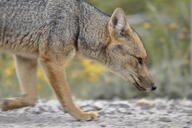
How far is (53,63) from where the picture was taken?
7.71m

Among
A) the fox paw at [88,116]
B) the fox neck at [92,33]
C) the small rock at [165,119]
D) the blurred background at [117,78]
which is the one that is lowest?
the small rock at [165,119]

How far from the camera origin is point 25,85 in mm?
8305

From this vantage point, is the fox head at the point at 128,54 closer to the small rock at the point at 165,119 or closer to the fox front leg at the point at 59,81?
the small rock at the point at 165,119

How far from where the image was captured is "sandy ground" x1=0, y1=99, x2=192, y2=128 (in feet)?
24.5

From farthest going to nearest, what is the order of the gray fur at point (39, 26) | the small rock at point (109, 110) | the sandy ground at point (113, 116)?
the small rock at point (109, 110)
the gray fur at point (39, 26)
the sandy ground at point (113, 116)

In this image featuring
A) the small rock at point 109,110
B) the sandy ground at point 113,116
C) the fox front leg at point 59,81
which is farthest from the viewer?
the small rock at point 109,110

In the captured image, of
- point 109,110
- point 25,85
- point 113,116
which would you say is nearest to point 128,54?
point 113,116

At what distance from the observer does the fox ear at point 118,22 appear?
787 cm

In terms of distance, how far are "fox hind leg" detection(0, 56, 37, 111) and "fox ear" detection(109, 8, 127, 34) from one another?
4.37ft

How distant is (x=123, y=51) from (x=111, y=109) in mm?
1141

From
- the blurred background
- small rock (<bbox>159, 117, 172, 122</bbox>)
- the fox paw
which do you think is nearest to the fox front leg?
the fox paw

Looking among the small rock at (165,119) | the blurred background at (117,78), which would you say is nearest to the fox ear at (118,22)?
the small rock at (165,119)

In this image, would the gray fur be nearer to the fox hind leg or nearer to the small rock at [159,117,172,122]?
the fox hind leg

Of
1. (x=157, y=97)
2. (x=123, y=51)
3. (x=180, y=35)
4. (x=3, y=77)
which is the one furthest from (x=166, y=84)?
(x=123, y=51)
